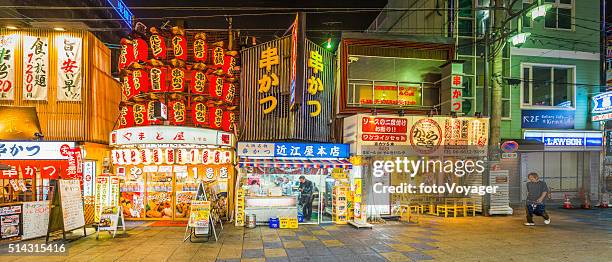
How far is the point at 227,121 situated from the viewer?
17.2m

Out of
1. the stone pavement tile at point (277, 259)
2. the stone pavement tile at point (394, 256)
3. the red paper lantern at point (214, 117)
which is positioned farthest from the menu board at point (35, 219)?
the stone pavement tile at point (394, 256)

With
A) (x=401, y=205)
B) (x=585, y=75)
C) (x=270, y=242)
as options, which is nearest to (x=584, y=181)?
(x=585, y=75)

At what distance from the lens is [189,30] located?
17609 mm

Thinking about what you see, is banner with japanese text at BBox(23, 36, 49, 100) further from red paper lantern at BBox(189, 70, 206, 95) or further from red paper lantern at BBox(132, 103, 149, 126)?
red paper lantern at BBox(189, 70, 206, 95)

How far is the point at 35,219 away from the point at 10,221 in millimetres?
704

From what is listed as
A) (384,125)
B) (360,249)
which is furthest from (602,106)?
(360,249)

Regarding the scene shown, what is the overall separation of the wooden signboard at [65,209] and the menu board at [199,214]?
12.9 feet

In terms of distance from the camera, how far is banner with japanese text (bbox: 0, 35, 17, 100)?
15711mm

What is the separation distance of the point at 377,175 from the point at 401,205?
1.65 metres

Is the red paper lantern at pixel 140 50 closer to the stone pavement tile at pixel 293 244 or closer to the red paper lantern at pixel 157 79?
the red paper lantern at pixel 157 79

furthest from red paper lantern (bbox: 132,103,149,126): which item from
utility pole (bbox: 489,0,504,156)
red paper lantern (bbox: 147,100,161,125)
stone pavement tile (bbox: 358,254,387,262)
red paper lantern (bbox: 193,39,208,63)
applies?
utility pole (bbox: 489,0,504,156)

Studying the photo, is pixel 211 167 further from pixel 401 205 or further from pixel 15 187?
pixel 401 205

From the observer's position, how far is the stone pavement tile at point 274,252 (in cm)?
1059

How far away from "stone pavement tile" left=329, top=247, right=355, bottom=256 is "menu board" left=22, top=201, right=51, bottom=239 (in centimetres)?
962
